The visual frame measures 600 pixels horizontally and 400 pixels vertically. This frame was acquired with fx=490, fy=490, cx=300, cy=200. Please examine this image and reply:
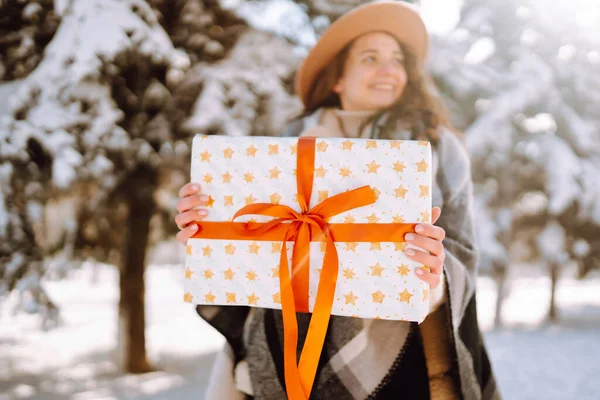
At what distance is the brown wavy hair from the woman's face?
0.15 feet

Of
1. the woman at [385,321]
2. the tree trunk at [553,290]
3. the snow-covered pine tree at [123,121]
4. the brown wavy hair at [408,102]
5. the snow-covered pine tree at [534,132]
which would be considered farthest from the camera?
the tree trunk at [553,290]

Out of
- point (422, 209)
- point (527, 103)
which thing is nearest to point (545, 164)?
point (527, 103)

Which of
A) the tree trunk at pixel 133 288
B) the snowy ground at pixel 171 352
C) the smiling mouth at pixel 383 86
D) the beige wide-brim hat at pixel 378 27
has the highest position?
the beige wide-brim hat at pixel 378 27

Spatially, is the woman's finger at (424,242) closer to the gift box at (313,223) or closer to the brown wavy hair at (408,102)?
the gift box at (313,223)

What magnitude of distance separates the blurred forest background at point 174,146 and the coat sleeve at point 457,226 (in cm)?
261

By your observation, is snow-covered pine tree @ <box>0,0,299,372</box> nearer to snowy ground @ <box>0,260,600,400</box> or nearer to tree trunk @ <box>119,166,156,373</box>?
tree trunk @ <box>119,166,156,373</box>

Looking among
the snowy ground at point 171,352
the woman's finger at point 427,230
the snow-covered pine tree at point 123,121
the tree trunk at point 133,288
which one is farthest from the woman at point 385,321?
the tree trunk at point 133,288

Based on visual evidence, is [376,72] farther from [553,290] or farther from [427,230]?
[553,290]

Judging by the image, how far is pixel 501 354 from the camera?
6328 mm

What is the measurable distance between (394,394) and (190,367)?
486cm

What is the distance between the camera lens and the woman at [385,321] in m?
1.35

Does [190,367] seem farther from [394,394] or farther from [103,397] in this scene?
[394,394]

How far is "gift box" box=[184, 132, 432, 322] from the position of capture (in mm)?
1114

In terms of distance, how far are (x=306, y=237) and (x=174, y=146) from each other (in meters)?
3.38
